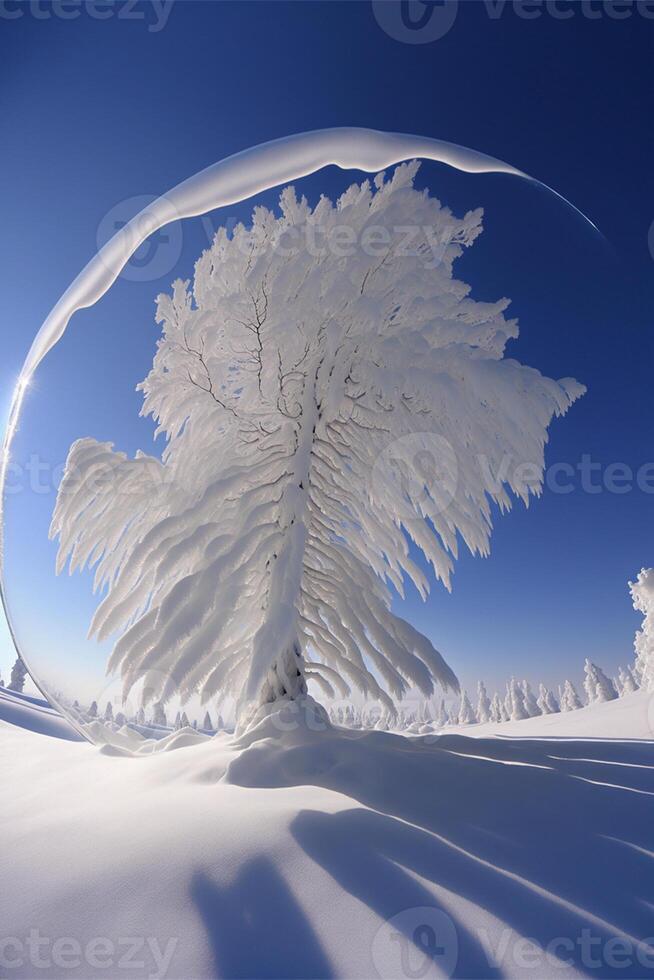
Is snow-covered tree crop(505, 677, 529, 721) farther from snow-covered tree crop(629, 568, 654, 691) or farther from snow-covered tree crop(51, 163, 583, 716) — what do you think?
snow-covered tree crop(51, 163, 583, 716)

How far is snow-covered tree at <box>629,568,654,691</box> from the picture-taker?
16.0 metres

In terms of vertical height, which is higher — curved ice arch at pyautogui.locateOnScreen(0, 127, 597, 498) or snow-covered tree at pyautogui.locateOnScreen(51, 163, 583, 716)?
curved ice arch at pyautogui.locateOnScreen(0, 127, 597, 498)

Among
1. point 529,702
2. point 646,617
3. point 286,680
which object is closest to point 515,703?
point 529,702

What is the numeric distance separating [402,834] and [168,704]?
1897 mm

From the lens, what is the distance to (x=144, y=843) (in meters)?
1.69

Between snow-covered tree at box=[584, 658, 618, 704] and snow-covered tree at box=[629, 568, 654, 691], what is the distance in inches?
614

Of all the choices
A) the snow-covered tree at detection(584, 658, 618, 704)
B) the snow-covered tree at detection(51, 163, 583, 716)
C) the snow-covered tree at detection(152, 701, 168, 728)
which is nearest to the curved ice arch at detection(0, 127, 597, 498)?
the snow-covered tree at detection(51, 163, 583, 716)

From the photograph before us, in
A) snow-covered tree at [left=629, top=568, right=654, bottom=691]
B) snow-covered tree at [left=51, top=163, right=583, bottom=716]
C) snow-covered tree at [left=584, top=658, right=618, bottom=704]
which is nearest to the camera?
snow-covered tree at [left=51, top=163, right=583, bottom=716]

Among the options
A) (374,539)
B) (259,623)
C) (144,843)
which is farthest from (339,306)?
(144,843)

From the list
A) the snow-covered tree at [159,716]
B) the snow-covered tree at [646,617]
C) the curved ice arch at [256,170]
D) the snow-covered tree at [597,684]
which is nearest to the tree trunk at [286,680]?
the snow-covered tree at [159,716]

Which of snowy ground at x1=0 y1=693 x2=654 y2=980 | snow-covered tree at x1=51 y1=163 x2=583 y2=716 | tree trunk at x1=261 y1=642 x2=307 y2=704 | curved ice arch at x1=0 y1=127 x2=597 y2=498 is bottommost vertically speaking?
snowy ground at x1=0 y1=693 x2=654 y2=980

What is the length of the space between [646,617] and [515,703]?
844 inches

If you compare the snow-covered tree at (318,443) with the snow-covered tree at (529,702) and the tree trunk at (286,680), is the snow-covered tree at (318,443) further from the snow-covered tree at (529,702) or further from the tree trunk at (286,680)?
the snow-covered tree at (529,702)

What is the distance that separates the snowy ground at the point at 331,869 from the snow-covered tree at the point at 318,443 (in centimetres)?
96
